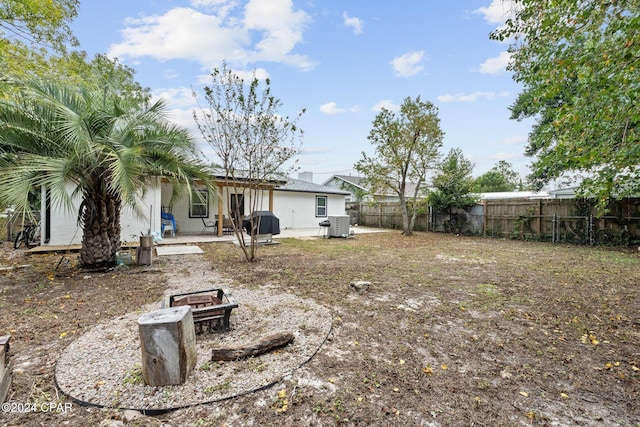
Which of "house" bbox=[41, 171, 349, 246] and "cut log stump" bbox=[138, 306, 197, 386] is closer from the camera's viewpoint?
"cut log stump" bbox=[138, 306, 197, 386]

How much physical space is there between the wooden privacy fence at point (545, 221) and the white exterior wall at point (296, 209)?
5.96m

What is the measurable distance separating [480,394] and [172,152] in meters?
6.04

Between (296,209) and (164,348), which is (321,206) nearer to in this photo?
(296,209)

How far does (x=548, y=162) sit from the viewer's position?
4578 mm

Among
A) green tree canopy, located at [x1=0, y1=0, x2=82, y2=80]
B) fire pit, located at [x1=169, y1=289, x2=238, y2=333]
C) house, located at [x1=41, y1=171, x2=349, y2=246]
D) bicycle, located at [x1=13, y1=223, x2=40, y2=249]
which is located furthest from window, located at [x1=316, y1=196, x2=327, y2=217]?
fire pit, located at [x1=169, y1=289, x2=238, y2=333]

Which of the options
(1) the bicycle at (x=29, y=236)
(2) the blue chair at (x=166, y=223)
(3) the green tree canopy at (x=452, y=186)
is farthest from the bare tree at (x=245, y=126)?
(3) the green tree canopy at (x=452, y=186)

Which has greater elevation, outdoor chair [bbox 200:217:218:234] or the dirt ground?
outdoor chair [bbox 200:217:218:234]

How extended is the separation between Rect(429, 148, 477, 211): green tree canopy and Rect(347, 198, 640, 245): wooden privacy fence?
20.0 inches

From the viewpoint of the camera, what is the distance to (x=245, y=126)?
620cm

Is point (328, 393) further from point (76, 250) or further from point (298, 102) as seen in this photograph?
point (76, 250)

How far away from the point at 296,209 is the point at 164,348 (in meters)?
14.3

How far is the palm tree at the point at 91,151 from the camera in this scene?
4.46 metres

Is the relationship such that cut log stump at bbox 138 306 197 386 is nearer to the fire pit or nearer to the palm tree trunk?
the fire pit

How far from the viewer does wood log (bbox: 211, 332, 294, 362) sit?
250 cm
